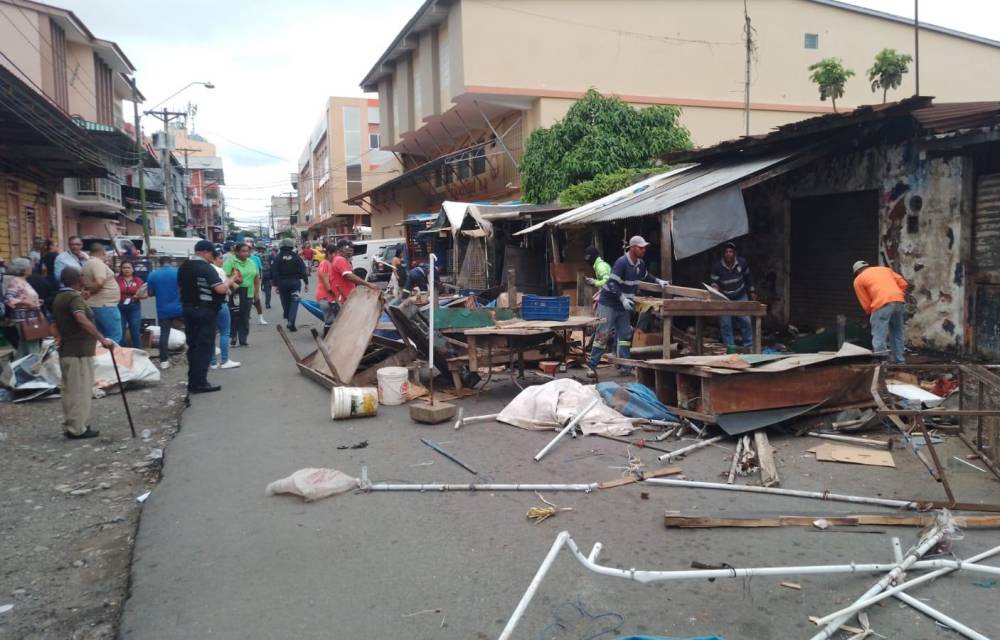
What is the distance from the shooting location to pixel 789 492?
479 cm

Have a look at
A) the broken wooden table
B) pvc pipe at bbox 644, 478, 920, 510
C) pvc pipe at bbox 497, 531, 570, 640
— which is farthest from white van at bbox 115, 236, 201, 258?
pvc pipe at bbox 497, 531, 570, 640

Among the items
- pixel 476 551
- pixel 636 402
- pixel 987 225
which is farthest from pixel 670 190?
pixel 476 551

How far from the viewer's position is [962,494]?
4773 millimetres

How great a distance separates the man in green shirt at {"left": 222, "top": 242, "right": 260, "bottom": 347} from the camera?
39.1ft

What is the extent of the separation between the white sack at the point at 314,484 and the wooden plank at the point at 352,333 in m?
3.34

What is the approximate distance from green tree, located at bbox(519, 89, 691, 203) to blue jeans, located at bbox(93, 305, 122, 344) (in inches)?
508

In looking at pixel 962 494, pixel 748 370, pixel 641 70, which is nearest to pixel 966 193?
pixel 748 370

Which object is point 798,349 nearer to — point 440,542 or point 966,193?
point 966,193

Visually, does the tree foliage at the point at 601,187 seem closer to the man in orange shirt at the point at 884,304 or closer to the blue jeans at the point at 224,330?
the man in orange shirt at the point at 884,304

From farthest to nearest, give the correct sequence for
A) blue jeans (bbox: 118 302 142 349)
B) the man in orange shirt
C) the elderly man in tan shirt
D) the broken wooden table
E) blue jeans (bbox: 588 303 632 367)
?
blue jeans (bbox: 118 302 142 349) → the elderly man in tan shirt → blue jeans (bbox: 588 303 632 367) → the broken wooden table → the man in orange shirt

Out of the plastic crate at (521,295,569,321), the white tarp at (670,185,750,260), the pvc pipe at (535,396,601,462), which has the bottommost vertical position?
the pvc pipe at (535,396,601,462)

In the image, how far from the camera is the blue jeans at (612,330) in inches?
343

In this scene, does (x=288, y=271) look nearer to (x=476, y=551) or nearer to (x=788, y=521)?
(x=476, y=551)

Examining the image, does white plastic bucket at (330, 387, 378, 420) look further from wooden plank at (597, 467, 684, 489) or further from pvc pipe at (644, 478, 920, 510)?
pvc pipe at (644, 478, 920, 510)
